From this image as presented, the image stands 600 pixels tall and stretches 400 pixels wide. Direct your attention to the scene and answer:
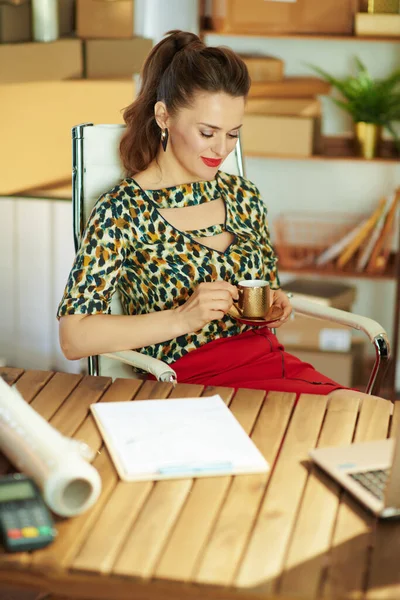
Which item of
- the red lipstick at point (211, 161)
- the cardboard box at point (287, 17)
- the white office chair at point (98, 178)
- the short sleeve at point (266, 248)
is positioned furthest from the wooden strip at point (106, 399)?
the cardboard box at point (287, 17)

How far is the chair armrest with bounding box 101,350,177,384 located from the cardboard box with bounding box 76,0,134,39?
1.91 meters

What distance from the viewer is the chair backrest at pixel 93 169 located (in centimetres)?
225

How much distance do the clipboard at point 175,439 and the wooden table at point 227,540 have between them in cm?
2

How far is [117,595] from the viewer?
111 cm

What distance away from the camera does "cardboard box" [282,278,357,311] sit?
351cm

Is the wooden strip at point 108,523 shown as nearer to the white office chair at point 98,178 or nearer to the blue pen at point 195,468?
the blue pen at point 195,468

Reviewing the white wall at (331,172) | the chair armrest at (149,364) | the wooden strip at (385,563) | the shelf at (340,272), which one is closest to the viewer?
the wooden strip at (385,563)

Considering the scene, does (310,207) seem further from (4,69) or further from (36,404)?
(36,404)

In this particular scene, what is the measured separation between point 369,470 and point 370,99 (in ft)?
7.90

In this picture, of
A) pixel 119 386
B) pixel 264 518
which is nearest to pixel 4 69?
pixel 119 386

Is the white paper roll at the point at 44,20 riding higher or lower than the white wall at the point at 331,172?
higher

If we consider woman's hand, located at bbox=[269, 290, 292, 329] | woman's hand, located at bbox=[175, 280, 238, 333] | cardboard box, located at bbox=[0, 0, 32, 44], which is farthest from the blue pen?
cardboard box, located at bbox=[0, 0, 32, 44]

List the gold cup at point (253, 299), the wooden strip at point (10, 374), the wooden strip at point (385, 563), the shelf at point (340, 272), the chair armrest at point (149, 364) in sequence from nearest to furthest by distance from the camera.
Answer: the wooden strip at point (385, 563), the wooden strip at point (10, 374), the chair armrest at point (149, 364), the gold cup at point (253, 299), the shelf at point (340, 272)

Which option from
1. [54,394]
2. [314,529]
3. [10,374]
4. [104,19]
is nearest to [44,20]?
[104,19]
